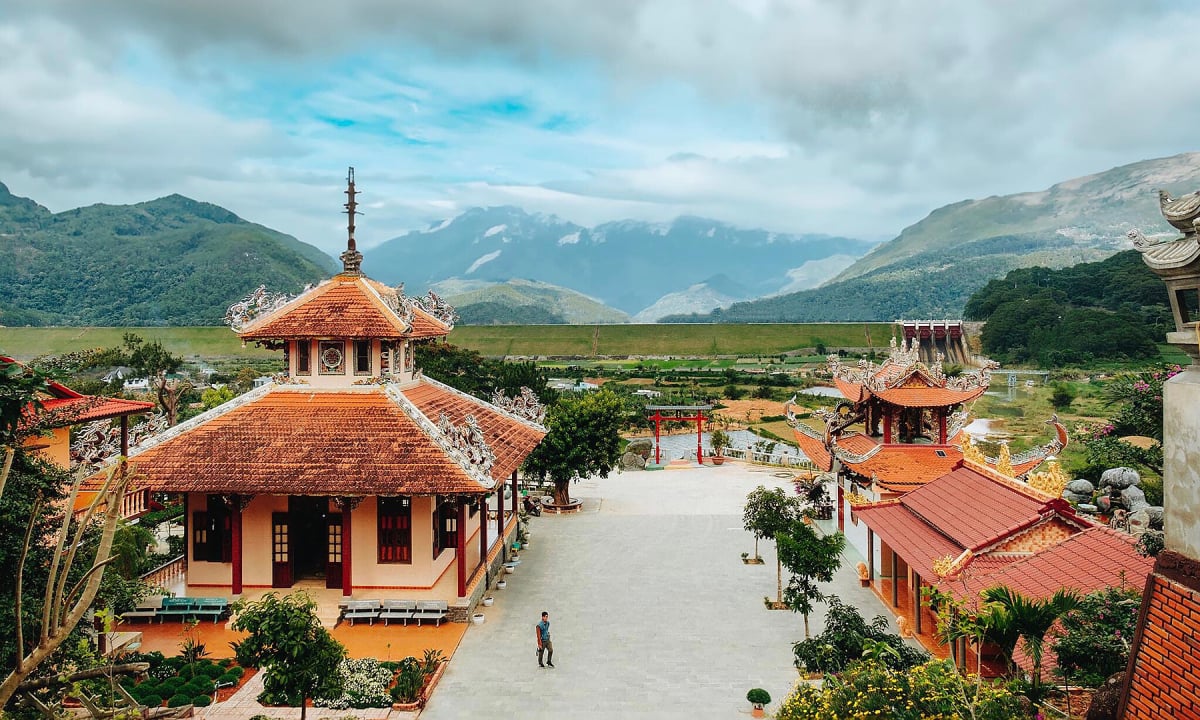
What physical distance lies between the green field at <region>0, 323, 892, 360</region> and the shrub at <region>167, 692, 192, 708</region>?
7448 cm

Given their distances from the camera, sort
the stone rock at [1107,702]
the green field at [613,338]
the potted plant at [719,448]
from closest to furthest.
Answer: the stone rock at [1107,702] → the potted plant at [719,448] → the green field at [613,338]

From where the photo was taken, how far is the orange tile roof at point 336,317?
49.3ft

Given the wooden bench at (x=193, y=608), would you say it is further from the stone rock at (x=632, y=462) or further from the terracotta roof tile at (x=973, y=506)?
the stone rock at (x=632, y=462)

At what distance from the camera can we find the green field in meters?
79.8

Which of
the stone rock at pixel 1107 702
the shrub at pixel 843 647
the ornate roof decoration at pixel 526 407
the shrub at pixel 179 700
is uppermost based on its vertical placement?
the ornate roof decoration at pixel 526 407

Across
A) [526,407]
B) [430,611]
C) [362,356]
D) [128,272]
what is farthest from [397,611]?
[128,272]

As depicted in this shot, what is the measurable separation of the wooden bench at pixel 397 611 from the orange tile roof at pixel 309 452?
7.00 feet

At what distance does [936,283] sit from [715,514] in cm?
16543

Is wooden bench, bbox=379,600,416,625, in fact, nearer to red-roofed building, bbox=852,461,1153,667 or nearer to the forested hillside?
red-roofed building, bbox=852,461,1153,667

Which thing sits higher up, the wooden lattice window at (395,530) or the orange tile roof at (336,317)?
the orange tile roof at (336,317)

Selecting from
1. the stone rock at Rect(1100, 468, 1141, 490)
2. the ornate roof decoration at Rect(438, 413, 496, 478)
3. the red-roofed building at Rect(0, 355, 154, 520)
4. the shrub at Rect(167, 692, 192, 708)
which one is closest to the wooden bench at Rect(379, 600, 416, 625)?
the ornate roof decoration at Rect(438, 413, 496, 478)

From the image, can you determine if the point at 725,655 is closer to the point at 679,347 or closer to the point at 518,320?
the point at 679,347

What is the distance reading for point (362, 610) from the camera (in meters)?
13.4

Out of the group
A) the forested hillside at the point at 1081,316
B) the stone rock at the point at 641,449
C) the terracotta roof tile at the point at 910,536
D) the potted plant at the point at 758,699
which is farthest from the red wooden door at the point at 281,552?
the forested hillside at the point at 1081,316
